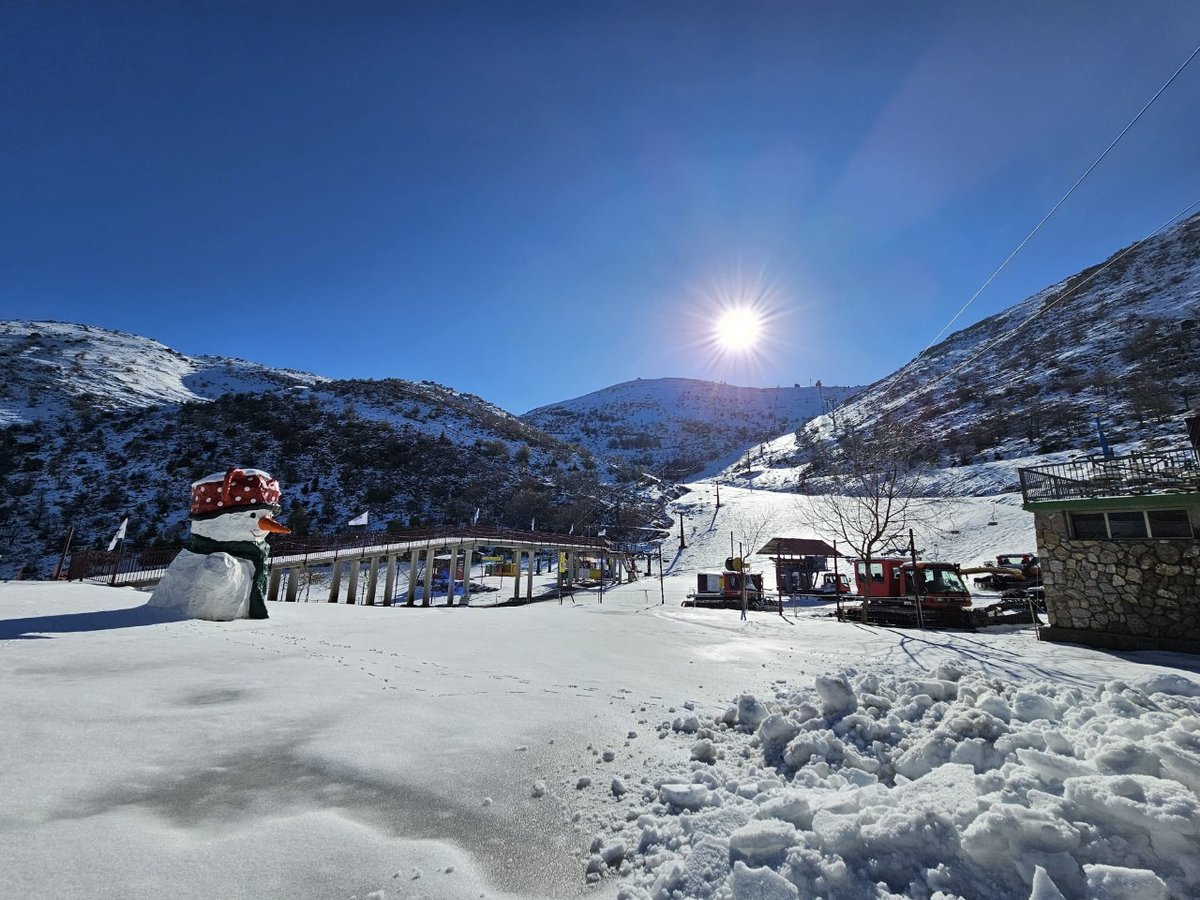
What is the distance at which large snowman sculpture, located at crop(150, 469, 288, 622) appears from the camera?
992 centimetres

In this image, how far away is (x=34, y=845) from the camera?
7.46 ft

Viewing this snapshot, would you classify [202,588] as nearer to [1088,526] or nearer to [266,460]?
[1088,526]

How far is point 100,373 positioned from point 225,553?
108127 mm

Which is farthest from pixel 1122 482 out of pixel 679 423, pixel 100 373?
pixel 679 423

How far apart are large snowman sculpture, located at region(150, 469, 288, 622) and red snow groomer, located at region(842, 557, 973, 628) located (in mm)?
18457

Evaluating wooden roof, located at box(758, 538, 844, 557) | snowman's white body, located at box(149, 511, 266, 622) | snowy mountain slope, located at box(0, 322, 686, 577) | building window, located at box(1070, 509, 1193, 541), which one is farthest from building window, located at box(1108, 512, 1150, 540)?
snowy mountain slope, located at box(0, 322, 686, 577)

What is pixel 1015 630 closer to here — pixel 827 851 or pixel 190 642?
pixel 827 851

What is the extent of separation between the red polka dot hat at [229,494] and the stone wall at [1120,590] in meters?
20.2

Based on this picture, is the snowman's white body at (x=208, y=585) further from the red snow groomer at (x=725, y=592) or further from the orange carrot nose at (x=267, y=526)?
the red snow groomer at (x=725, y=592)

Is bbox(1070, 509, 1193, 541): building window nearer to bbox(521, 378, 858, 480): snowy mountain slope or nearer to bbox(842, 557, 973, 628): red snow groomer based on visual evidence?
bbox(842, 557, 973, 628): red snow groomer

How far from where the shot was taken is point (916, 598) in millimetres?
16953

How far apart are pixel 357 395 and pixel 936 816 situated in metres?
92.3

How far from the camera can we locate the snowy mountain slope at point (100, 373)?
67062mm

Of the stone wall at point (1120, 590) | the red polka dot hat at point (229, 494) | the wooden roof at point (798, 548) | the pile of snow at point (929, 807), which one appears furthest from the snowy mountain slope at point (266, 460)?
the pile of snow at point (929, 807)
